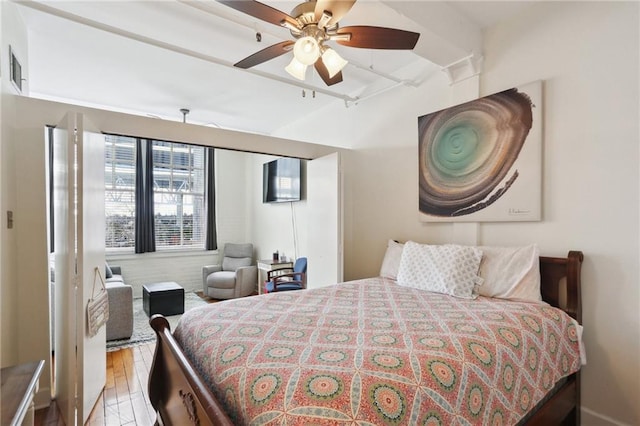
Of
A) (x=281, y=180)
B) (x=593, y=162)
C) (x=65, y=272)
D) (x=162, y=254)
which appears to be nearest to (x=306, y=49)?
(x=593, y=162)

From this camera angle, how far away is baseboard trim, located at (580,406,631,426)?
193 cm

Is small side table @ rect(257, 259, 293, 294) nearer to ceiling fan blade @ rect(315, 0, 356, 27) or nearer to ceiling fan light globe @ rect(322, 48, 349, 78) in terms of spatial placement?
ceiling fan light globe @ rect(322, 48, 349, 78)

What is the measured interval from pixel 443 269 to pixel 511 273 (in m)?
0.44

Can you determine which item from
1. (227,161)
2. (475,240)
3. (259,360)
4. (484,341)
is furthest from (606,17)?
(227,161)

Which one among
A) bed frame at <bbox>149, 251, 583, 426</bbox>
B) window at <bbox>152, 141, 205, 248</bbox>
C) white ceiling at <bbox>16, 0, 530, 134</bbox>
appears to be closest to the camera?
bed frame at <bbox>149, 251, 583, 426</bbox>

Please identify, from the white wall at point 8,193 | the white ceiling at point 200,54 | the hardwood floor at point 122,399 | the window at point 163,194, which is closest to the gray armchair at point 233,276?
the window at point 163,194

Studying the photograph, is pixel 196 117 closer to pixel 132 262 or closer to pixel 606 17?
pixel 132 262

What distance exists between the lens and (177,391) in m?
1.45

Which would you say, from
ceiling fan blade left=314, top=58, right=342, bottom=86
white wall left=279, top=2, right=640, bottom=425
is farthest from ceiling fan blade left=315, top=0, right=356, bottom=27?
white wall left=279, top=2, right=640, bottom=425

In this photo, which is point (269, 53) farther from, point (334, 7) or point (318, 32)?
point (334, 7)

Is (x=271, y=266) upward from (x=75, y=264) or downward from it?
downward

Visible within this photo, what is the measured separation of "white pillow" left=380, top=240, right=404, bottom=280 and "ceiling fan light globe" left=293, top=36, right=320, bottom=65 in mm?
1909

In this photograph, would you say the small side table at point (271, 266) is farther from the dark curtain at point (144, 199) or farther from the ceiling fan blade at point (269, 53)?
the ceiling fan blade at point (269, 53)

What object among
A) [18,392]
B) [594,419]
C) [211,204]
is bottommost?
[594,419]
